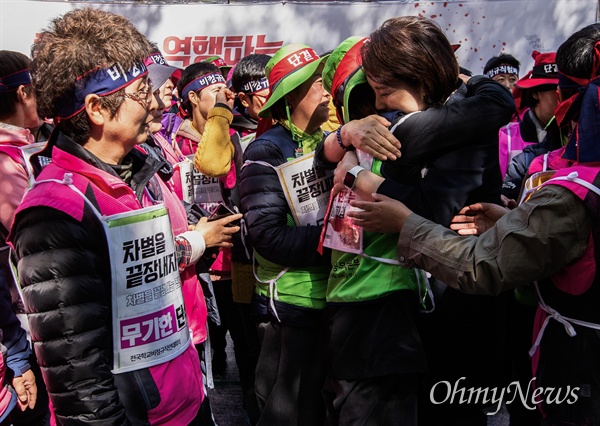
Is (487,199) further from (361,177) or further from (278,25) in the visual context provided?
(278,25)

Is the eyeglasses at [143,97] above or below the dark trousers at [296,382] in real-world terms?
above

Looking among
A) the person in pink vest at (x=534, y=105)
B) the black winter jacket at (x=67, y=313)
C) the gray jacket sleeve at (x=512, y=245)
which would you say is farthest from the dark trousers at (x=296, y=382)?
the person in pink vest at (x=534, y=105)

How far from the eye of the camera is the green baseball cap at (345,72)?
269 cm

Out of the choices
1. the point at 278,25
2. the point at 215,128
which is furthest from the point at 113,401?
the point at 278,25

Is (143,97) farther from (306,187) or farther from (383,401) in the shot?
(383,401)

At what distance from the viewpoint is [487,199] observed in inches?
96.7

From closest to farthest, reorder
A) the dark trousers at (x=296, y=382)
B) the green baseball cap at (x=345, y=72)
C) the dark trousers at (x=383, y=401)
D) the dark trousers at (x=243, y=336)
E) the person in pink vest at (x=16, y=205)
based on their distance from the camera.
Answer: the dark trousers at (x=383, y=401)
the green baseball cap at (x=345, y=72)
the person in pink vest at (x=16, y=205)
the dark trousers at (x=296, y=382)
the dark trousers at (x=243, y=336)

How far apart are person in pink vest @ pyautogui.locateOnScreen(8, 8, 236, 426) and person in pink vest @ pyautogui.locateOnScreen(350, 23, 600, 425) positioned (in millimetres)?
814

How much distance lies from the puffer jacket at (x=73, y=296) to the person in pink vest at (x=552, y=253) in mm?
933

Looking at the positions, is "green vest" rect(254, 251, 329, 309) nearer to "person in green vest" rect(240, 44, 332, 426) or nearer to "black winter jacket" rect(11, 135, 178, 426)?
"person in green vest" rect(240, 44, 332, 426)

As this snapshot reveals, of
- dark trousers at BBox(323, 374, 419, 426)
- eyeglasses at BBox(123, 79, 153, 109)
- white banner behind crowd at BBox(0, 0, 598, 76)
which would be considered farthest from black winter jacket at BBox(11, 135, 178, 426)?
white banner behind crowd at BBox(0, 0, 598, 76)

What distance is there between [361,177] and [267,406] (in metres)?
1.66

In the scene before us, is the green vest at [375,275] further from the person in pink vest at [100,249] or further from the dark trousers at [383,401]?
the person in pink vest at [100,249]

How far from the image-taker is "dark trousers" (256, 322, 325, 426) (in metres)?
3.36
